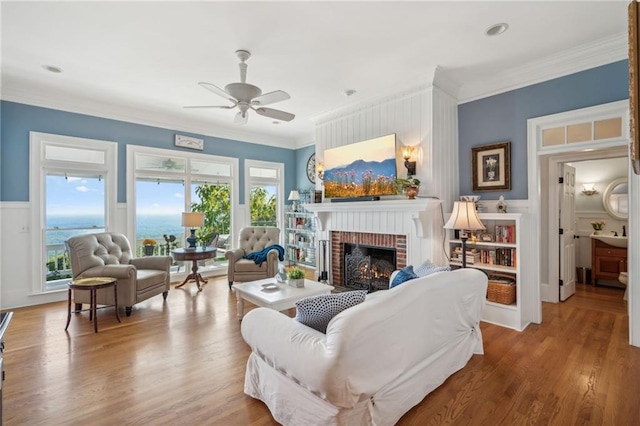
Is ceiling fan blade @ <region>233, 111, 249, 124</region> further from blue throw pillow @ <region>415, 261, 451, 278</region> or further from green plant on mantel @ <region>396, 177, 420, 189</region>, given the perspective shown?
blue throw pillow @ <region>415, 261, 451, 278</region>

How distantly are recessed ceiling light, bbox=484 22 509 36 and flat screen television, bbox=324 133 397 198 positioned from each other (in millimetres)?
1524

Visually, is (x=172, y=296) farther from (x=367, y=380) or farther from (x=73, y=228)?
(x=367, y=380)

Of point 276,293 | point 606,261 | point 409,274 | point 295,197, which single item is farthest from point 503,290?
point 295,197

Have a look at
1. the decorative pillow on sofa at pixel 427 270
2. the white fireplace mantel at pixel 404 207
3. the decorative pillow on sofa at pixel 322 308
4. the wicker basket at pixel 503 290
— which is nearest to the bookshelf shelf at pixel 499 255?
the wicker basket at pixel 503 290

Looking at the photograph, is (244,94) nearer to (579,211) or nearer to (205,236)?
(205,236)

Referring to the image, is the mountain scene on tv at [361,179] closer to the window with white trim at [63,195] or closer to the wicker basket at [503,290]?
the wicker basket at [503,290]

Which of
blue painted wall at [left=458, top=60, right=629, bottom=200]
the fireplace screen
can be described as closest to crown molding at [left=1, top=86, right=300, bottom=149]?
the fireplace screen

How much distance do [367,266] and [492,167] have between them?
2.16 metres

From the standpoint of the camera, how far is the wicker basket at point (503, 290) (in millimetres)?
3516

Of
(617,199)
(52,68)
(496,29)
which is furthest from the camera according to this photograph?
(617,199)

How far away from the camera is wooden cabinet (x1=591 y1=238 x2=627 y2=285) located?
478 cm

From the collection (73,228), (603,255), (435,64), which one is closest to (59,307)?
(73,228)

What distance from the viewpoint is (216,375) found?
2.51 m

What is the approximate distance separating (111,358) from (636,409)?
13.0 ft
